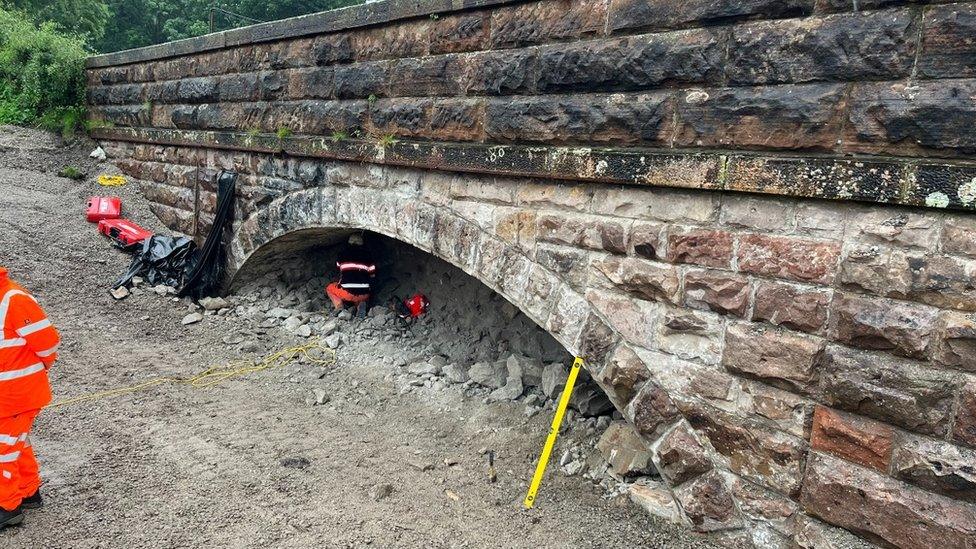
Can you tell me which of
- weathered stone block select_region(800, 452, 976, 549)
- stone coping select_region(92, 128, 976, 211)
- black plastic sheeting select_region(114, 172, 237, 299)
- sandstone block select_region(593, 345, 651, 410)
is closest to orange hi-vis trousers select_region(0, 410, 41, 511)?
stone coping select_region(92, 128, 976, 211)

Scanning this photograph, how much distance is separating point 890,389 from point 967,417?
26cm

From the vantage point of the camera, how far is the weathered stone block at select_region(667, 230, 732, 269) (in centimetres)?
294

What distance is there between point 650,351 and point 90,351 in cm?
527

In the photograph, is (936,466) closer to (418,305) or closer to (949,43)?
(949,43)

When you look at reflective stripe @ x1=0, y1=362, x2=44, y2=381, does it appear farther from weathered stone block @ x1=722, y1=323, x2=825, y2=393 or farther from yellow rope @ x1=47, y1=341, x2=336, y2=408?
weathered stone block @ x1=722, y1=323, x2=825, y2=393

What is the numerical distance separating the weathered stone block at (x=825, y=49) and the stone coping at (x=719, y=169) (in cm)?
36

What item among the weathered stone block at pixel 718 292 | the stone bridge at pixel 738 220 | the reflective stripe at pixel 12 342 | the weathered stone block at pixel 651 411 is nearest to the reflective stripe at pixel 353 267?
the stone bridge at pixel 738 220

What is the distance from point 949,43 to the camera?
7.58 feet

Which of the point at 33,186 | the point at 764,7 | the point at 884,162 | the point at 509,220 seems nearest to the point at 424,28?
the point at 509,220

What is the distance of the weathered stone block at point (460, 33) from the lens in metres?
3.93

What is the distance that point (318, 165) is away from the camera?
548 cm

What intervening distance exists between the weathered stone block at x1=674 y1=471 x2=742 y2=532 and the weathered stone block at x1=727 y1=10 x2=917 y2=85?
6.50ft

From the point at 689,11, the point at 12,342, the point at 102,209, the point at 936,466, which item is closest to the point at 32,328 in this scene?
the point at 12,342

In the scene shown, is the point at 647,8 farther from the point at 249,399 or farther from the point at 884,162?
the point at 249,399
